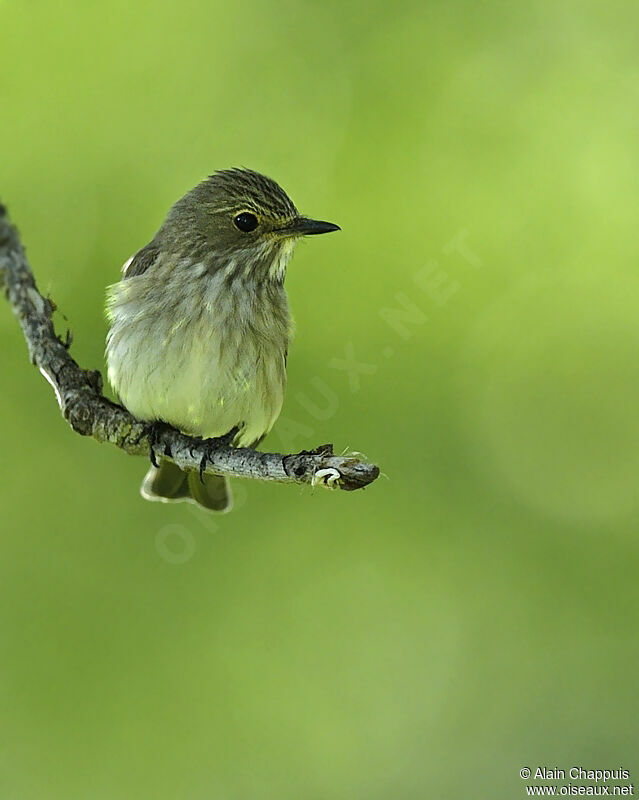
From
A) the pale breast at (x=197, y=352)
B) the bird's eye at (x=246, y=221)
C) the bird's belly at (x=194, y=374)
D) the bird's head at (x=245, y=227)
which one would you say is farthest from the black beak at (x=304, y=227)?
the bird's belly at (x=194, y=374)

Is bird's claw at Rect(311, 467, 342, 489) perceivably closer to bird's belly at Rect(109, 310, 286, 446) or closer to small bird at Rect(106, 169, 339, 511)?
small bird at Rect(106, 169, 339, 511)

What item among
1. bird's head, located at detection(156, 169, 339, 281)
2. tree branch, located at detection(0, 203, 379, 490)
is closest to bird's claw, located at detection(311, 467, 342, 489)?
tree branch, located at detection(0, 203, 379, 490)

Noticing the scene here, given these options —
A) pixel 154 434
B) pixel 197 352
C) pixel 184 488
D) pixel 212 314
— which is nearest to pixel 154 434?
pixel 154 434

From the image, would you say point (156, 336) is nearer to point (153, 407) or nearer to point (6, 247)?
point (153, 407)

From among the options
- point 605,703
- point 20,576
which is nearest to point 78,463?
point 20,576

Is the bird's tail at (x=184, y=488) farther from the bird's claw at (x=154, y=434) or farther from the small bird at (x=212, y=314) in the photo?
the bird's claw at (x=154, y=434)

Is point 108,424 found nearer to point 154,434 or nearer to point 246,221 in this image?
point 154,434
